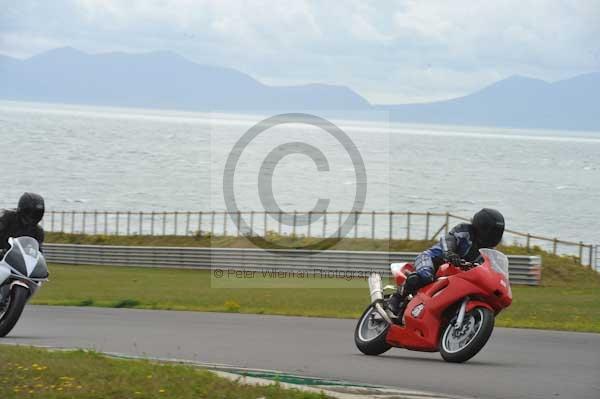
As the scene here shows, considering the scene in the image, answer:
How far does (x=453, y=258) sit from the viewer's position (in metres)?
10.6

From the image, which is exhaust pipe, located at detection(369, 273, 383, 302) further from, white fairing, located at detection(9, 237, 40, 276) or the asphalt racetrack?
white fairing, located at detection(9, 237, 40, 276)

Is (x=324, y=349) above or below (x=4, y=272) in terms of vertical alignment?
below

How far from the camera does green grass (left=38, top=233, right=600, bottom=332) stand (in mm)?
20219

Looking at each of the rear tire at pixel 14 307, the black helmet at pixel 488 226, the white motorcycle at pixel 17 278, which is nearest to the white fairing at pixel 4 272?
the white motorcycle at pixel 17 278

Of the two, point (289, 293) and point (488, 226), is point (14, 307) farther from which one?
point (289, 293)

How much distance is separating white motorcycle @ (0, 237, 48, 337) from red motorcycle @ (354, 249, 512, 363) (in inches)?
166

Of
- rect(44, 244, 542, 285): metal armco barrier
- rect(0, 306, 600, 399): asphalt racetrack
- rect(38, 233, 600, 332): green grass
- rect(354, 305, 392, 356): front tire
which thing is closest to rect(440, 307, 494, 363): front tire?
rect(0, 306, 600, 399): asphalt racetrack

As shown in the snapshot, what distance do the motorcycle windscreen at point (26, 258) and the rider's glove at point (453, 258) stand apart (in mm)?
5099

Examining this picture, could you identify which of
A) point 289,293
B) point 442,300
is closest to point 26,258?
point 442,300

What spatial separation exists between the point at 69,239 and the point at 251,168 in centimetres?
9449

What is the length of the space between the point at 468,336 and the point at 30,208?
18.4ft

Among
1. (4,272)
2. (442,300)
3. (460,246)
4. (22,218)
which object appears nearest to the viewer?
(442,300)

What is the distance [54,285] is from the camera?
1174 inches

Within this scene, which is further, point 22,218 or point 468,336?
point 22,218
